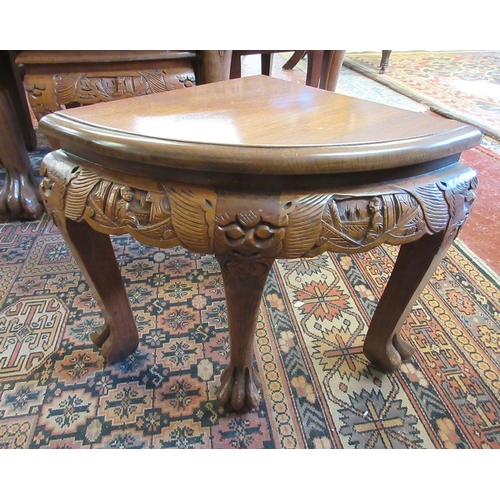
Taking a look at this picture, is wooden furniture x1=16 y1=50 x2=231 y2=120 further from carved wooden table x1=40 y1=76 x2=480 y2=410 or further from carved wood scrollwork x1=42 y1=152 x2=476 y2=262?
carved wood scrollwork x1=42 y1=152 x2=476 y2=262

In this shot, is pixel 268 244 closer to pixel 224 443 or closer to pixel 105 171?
pixel 105 171

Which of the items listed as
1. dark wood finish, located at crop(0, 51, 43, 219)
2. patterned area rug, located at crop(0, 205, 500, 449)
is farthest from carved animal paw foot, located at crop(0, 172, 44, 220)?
patterned area rug, located at crop(0, 205, 500, 449)

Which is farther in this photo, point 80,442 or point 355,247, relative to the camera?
point 80,442

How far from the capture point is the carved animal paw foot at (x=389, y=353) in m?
0.80

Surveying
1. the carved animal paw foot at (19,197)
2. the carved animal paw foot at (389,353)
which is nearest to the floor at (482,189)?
the carved animal paw foot at (389,353)

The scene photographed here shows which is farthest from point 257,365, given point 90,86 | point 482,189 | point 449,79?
point 449,79

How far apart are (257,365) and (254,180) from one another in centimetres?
52

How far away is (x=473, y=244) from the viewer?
1280mm

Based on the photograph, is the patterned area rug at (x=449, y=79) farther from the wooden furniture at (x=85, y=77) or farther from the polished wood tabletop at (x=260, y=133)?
the polished wood tabletop at (x=260, y=133)

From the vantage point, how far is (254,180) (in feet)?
1.49

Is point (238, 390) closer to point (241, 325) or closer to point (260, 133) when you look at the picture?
point (241, 325)

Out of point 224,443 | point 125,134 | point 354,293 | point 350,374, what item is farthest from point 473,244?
point 125,134

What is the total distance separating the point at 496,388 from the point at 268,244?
67 centimetres

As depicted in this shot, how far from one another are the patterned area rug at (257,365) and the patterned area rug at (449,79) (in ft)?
5.36
